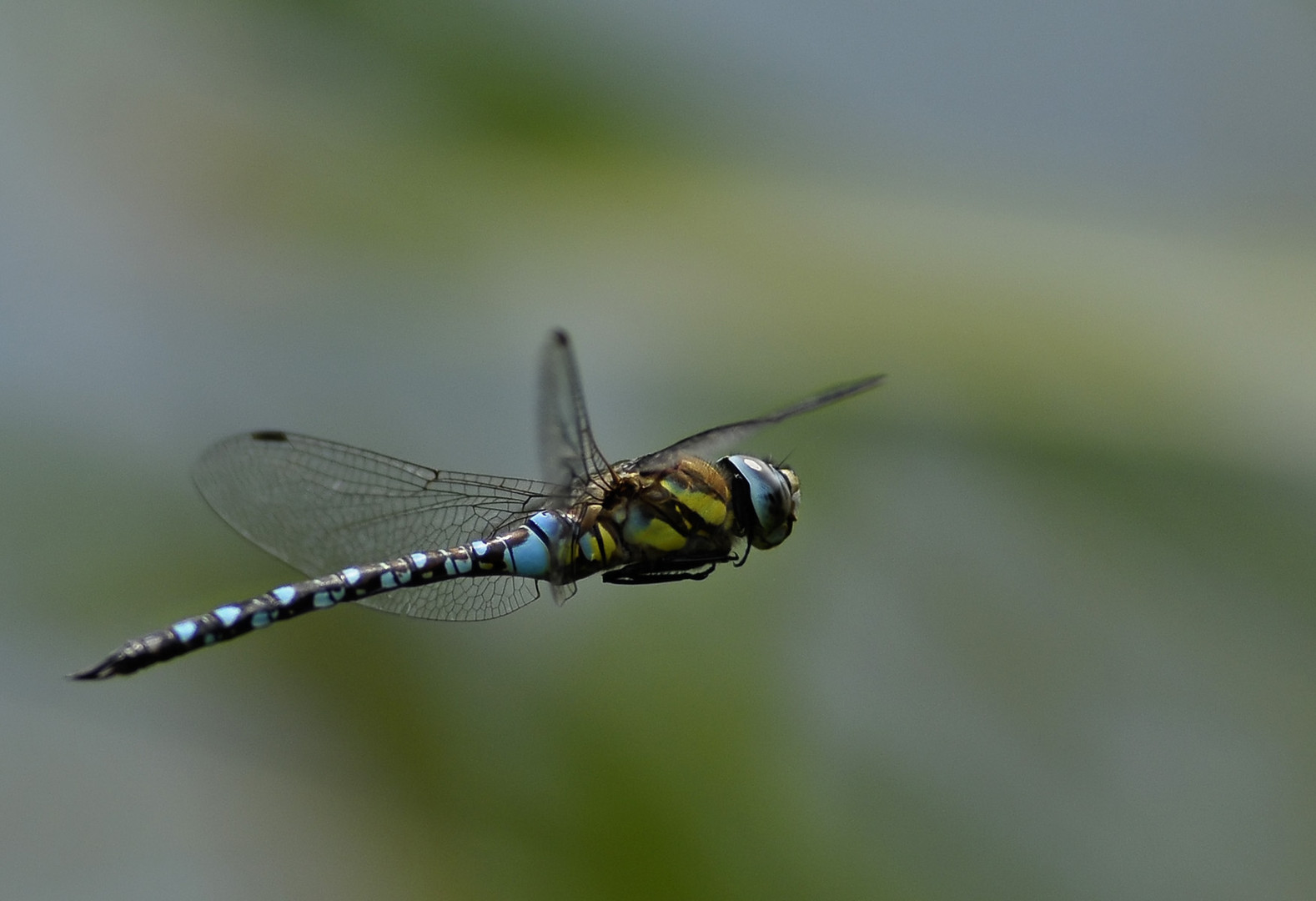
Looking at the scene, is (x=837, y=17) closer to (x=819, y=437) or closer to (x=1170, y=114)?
(x=1170, y=114)

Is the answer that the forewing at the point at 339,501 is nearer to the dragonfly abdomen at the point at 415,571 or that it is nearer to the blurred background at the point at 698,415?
the dragonfly abdomen at the point at 415,571

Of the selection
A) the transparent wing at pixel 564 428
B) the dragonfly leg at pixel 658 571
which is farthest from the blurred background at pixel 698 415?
the transparent wing at pixel 564 428

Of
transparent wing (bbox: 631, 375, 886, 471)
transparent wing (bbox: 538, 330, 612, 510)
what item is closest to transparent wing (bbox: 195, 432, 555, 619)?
transparent wing (bbox: 538, 330, 612, 510)

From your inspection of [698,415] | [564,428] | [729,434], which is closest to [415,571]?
[564,428]

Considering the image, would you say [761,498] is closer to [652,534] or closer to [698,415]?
[652,534]

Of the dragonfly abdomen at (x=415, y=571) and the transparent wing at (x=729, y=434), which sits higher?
the transparent wing at (x=729, y=434)

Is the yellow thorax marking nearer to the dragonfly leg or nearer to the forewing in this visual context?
the dragonfly leg
